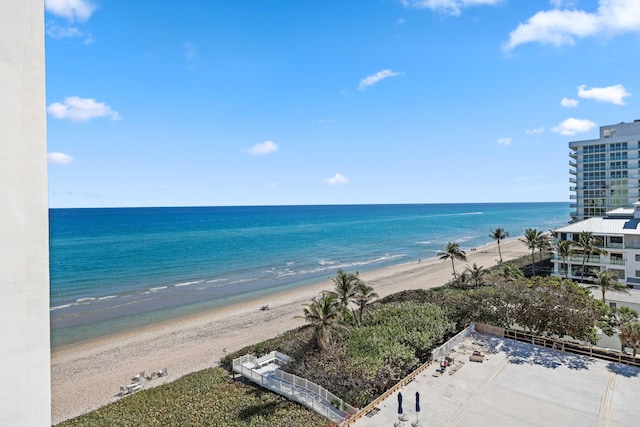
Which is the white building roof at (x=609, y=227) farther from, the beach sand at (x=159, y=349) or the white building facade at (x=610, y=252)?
the beach sand at (x=159, y=349)

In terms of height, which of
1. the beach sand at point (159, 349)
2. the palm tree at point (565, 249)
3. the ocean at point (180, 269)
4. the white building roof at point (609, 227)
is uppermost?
the white building roof at point (609, 227)

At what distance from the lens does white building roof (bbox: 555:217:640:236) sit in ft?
128

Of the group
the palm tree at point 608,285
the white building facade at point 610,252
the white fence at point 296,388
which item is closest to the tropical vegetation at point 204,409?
the white fence at point 296,388

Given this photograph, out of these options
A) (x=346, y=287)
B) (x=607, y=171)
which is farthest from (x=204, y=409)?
(x=607, y=171)

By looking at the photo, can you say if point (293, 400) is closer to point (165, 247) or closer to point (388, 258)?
point (388, 258)

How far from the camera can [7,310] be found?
17.9ft

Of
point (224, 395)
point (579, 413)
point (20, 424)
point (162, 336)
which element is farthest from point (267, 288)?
point (20, 424)

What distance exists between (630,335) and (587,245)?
68.8 ft

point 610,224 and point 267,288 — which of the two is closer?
point 610,224

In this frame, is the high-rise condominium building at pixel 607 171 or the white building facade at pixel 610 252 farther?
the high-rise condominium building at pixel 607 171

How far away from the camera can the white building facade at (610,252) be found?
123 feet

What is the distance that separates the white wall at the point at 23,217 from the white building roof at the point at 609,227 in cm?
4708

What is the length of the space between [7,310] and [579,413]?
A: 19472 mm

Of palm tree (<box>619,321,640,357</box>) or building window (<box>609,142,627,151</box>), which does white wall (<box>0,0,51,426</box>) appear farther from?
building window (<box>609,142,627,151</box>)
